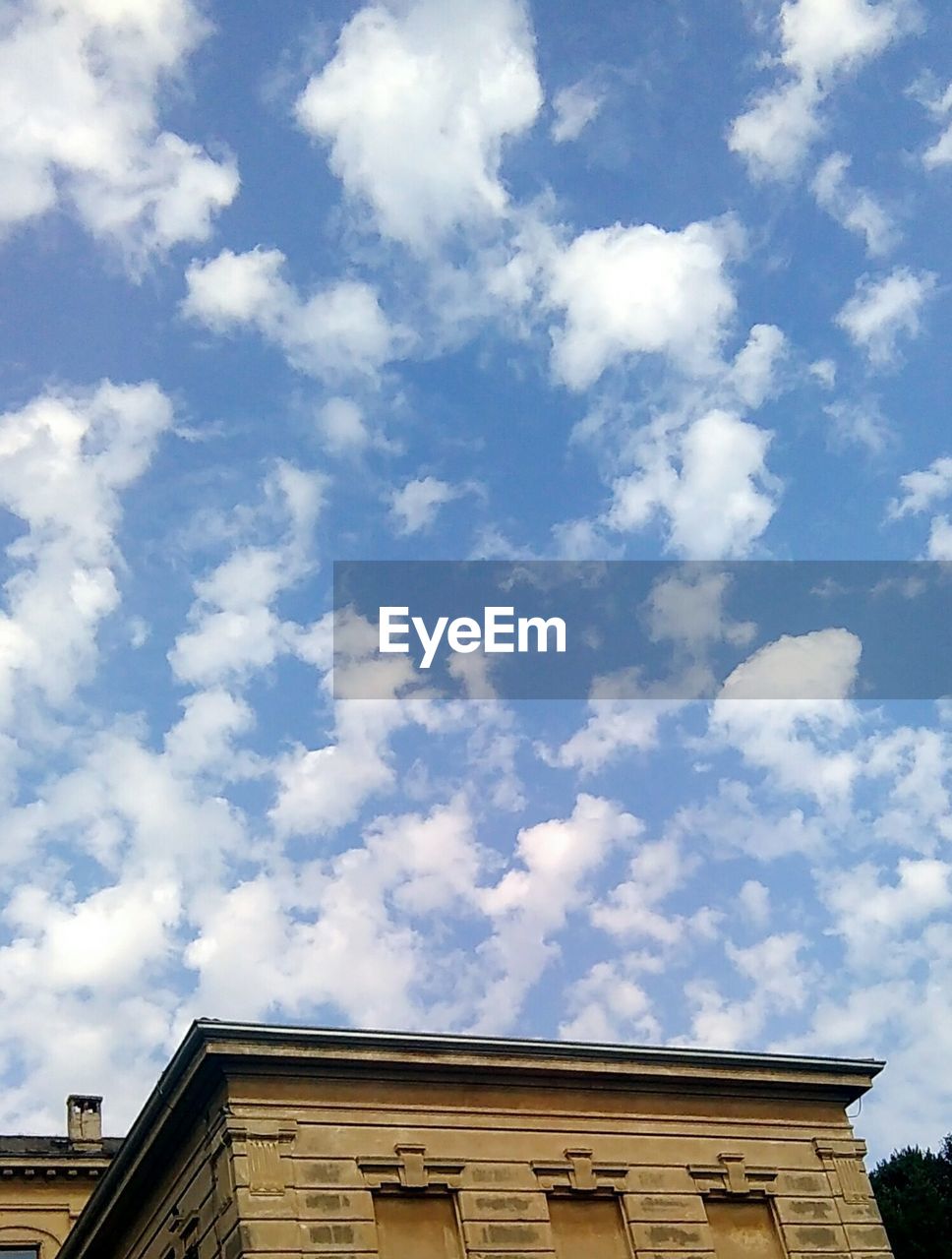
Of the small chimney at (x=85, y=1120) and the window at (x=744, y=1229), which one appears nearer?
the window at (x=744, y=1229)

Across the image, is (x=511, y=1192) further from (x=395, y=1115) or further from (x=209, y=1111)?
(x=209, y=1111)

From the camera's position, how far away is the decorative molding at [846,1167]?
2706 centimetres

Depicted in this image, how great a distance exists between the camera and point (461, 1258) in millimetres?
22672

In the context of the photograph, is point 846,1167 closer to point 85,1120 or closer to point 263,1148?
point 263,1148

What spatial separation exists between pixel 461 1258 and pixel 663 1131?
525cm

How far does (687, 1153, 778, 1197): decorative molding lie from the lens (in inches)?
1014

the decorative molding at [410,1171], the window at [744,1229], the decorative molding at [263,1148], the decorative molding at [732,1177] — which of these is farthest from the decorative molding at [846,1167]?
the decorative molding at [263,1148]

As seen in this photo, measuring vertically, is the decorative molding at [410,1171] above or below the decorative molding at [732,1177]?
above

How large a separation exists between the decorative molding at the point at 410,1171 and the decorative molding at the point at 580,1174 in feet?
5.55

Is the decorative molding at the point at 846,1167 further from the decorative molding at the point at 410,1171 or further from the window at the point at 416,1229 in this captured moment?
the window at the point at 416,1229

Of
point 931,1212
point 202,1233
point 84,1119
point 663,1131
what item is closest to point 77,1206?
point 84,1119

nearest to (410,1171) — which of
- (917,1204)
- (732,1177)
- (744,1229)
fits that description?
(732,1177)

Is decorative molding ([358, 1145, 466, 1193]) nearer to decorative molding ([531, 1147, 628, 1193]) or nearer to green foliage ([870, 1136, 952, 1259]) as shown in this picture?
decorative molding ([531, 1147, 628, 1193])

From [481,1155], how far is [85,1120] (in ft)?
68.2
